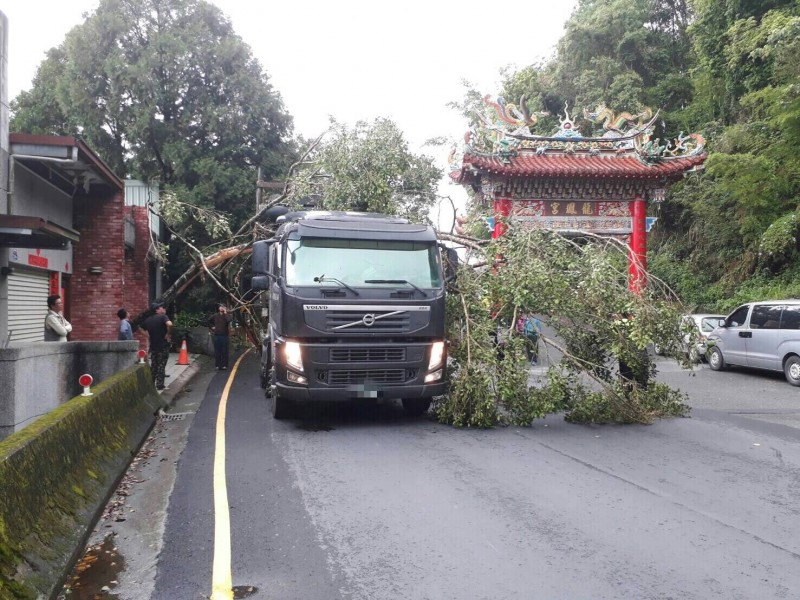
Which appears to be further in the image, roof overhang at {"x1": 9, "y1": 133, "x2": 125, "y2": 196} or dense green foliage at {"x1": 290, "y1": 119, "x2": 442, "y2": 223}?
dense green foliage at {"x1": 290, "y1": 119, "x2": 442, "y2": 223}

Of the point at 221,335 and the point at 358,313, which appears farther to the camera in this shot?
the point at 221,335

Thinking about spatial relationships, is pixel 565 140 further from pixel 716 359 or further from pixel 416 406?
pixel 416 406

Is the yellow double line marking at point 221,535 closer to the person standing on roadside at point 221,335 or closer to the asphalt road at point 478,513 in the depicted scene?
the asphalt road at point 478,513

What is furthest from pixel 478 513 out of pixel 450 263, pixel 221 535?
pixel 450 263

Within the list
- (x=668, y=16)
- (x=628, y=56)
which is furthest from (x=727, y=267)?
(x=668, y=16)

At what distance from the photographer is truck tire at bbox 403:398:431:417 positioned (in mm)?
9977

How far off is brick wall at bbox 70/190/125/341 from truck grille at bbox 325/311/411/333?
850cm

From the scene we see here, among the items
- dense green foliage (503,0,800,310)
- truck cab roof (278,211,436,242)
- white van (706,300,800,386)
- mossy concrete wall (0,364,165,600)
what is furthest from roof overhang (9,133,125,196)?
dense green foliage (503,0,800,310)

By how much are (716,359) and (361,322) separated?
12.0m

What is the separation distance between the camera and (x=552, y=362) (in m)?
9.82

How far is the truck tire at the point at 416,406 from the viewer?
9.98m

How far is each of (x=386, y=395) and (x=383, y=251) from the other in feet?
6.18

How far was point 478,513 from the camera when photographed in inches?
221

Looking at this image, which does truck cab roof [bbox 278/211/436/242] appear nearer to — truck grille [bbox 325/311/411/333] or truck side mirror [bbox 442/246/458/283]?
truck side mirror [bbox 442/246/458/283]
